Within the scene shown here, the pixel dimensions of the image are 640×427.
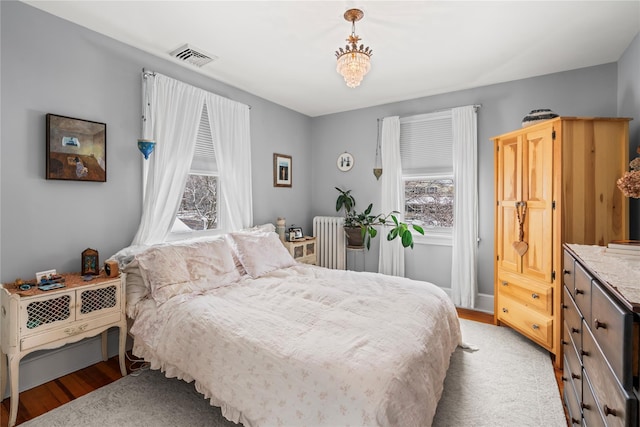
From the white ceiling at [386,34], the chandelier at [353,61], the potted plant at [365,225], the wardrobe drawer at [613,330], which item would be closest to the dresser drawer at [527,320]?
the potted plant at [365,225]

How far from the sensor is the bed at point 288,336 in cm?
141

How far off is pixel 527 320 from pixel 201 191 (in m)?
3.55

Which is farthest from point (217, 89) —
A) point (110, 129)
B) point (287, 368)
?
point (287, 368)

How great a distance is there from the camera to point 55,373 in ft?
7.64

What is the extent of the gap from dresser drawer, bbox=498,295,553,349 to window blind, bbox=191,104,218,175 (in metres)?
3.42

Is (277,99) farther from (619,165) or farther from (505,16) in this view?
(619,165)

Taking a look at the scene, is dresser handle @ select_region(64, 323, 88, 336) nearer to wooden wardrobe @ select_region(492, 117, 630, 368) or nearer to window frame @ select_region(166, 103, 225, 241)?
window frame @ select_region(166, 103, 225, 241)

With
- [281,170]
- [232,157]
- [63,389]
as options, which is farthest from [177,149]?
[63,389]

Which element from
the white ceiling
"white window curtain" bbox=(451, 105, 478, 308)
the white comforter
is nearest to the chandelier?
the white ceiling

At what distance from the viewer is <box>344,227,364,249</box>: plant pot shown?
4.21 meters

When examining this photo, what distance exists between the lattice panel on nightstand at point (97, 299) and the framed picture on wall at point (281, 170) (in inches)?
97.8

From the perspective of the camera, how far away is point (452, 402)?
205 centimetres

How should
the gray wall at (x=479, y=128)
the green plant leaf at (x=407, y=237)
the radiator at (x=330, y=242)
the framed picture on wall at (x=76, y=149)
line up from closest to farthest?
the framed picture on wall at (x=76, y=149)
the gray wall at (x=479, y=128)
the green plant leaf at (x=407, y=237)
the radiator at (x=330, y=242)

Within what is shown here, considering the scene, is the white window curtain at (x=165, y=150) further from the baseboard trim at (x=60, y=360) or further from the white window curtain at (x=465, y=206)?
the white window curtain at (x=465, y=206)
